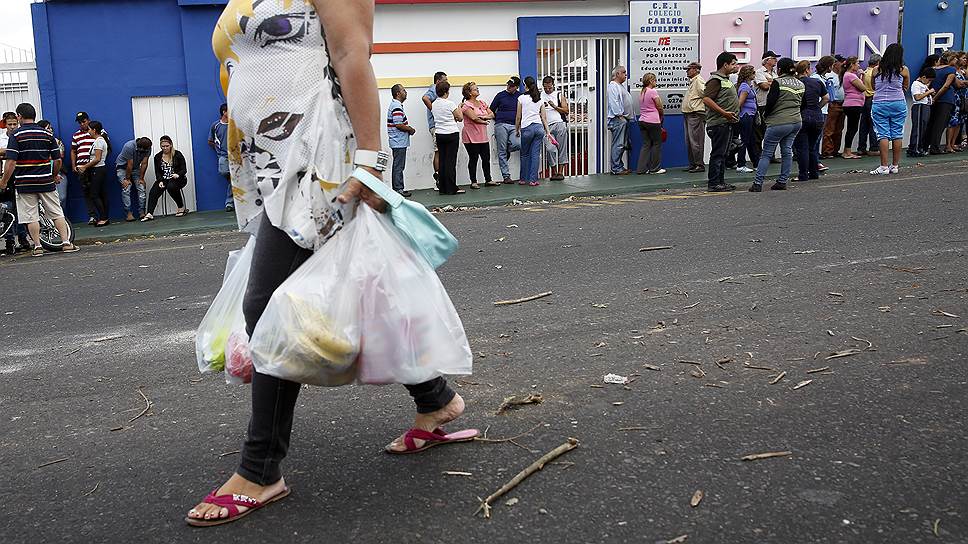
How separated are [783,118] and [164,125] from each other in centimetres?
1014

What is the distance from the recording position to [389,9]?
1619 cm

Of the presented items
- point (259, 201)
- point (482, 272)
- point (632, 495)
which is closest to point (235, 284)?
point (259, 201)

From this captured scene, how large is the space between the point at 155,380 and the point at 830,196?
8.94 metres

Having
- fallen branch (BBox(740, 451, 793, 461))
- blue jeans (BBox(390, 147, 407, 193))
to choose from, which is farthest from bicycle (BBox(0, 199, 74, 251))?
fallen branch (BBox(740, 451, 793, 461))

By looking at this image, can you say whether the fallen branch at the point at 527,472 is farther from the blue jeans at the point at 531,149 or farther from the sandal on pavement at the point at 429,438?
the blue jeans at the point at 531,149

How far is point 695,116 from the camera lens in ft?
53.8

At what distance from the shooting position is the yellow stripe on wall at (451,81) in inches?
640

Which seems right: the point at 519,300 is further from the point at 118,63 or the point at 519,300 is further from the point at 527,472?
the point at 118,63

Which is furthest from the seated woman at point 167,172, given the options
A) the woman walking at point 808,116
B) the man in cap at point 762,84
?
the man in cap at point 762,84

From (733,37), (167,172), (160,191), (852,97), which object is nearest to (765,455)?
(167,172)

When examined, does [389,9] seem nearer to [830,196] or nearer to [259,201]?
[830,196]

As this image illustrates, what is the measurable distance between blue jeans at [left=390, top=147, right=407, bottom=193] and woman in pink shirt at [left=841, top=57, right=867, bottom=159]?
872cm

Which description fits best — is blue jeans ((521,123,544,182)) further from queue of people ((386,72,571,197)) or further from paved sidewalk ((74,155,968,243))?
paved sidewalk ((74,155,968,243))

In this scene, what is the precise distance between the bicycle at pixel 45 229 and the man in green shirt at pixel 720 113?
8.69 metres
